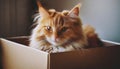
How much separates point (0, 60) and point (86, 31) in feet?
2.10

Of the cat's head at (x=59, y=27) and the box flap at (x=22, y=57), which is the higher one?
the cat's head at (x=59, y=27)

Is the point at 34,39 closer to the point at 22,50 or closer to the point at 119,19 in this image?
the point at 22,50

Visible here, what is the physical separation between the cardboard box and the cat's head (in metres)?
0.09

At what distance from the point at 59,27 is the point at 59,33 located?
0.03m

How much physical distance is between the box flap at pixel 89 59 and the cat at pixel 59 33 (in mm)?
53

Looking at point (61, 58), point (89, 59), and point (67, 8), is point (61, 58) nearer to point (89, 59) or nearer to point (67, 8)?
point (89, 59)

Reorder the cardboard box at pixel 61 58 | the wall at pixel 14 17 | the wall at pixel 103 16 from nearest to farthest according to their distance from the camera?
the cardboard box at pixel 61 58 → the wall at pixel 103 16 → the wall at pixel 14 17

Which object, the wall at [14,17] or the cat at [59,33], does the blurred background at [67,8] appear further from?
the cat at [59,33]

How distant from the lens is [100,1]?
147 centimetres

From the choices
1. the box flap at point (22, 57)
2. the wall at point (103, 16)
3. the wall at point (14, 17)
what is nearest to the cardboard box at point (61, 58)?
the box flap at point (22, 57)

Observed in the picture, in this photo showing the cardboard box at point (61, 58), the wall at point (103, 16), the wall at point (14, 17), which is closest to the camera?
the cardboard box at point (61, 58)

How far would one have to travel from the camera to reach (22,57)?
1.20 m

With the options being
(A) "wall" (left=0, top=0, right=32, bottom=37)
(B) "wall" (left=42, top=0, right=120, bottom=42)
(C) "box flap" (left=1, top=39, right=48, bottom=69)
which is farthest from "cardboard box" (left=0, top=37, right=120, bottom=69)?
(A) "wall" (left=0, top=0, right=32, bottom=37)

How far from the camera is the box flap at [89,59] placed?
103 centimetres
